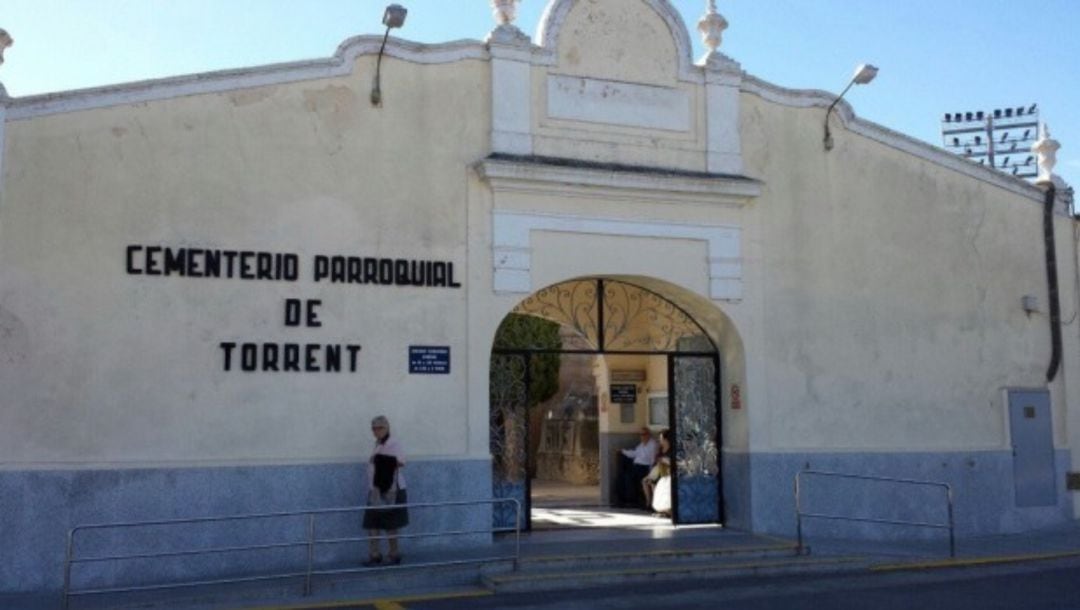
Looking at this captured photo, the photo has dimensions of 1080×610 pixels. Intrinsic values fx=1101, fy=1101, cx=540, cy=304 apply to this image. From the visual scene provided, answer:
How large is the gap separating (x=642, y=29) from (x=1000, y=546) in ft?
27.8

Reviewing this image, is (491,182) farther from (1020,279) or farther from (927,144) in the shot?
(1020,279)

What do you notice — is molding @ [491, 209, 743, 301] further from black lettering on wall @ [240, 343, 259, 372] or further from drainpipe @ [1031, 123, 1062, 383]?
drainpipe @ [1031, 123, 1062, 383]

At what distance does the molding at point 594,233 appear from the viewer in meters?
13.6

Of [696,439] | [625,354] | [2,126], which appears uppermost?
[2,126]

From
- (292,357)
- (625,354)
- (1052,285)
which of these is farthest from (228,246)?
(1052,285)

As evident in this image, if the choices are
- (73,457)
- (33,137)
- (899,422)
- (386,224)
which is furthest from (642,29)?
(73,457)

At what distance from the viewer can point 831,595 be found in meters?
11.1

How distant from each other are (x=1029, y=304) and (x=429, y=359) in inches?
378

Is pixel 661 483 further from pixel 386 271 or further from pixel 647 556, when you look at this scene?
pixel 386 271

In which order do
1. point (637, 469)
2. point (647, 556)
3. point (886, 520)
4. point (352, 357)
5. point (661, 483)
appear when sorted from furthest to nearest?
1. point (637, 469)
2. point (661, 483)
3. point (886, 520)
4. point (352, 357)
5. point (647, 556)

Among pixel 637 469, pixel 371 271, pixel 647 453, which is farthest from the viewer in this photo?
pixel 637 469

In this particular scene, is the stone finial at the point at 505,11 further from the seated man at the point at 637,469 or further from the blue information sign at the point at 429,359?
the seated man at the point at 637,469

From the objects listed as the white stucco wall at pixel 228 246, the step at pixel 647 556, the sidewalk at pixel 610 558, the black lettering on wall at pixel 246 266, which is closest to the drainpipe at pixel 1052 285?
the sidewalk at pixel 610 558

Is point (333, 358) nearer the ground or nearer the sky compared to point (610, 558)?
nearer the sky
